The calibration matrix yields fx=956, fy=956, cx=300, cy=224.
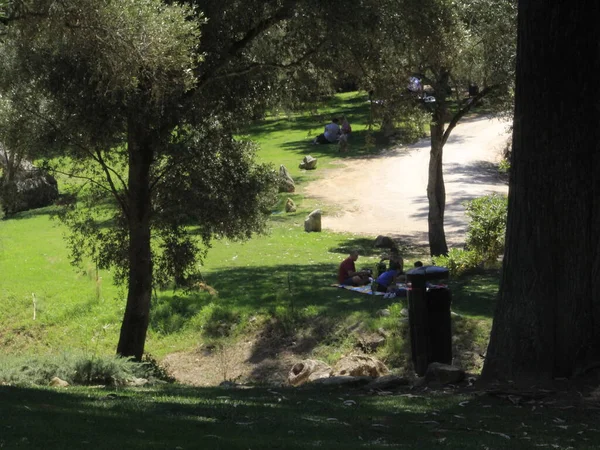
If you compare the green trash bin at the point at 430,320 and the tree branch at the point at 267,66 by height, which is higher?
the tree branch at the point at 267,66

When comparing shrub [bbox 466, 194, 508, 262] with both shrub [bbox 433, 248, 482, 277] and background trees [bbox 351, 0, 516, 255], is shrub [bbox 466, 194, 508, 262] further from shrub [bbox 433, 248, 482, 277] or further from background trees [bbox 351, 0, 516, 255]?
background trees [bbox 351, 0, 516, 255]

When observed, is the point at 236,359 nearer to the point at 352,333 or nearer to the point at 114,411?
the point at 352,333

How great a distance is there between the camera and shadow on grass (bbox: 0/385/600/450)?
6418 mm

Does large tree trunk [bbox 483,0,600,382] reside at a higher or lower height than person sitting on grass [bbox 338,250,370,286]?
higher

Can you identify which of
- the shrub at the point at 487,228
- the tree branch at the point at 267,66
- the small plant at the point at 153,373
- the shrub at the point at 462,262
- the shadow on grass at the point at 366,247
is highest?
the tree branch at the point at 267,66

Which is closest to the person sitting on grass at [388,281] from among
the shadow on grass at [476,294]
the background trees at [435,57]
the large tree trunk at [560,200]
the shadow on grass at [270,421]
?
the shadow on grass at [476,294]

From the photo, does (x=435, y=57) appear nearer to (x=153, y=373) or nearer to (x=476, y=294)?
(x=476, y=294)

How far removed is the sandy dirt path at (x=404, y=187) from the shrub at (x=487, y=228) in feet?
17.0

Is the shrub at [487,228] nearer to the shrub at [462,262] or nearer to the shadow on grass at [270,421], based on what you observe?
the shrub at [462,262]

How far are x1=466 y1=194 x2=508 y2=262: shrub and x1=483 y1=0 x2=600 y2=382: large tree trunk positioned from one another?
28.6 feet

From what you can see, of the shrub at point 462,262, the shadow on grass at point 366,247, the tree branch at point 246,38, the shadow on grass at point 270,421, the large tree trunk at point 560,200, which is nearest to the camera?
the shadow on grass at point 270,421

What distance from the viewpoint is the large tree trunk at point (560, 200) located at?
9.14m

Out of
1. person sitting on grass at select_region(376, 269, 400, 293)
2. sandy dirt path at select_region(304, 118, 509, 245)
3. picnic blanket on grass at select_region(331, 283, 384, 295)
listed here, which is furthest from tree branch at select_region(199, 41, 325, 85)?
sandy dirt path at select_region(304, 118, 509, 245)

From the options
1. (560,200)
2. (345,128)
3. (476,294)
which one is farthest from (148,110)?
(345,128)
